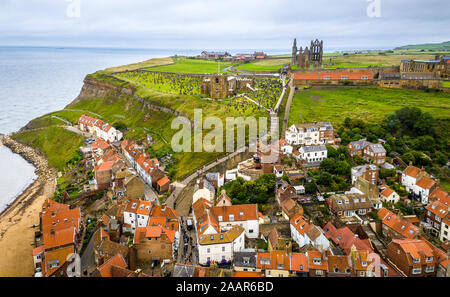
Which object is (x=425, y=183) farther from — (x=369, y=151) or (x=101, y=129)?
(x=101, y=129)

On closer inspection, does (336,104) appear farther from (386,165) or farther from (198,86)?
(198,86)

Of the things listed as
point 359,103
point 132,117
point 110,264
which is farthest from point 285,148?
point 132,117

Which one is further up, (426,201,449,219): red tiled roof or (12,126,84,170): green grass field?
(12,126,84,170): green grass field

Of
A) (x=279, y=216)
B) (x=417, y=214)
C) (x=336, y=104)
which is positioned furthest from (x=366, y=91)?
(x=279, y=216)

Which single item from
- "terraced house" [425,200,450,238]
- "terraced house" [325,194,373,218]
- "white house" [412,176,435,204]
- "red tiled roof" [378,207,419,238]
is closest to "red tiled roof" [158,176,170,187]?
"terraced house" [325,194,373,218]

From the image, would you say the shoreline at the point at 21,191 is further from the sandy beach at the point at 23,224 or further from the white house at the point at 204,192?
the white house at the point at 204,192

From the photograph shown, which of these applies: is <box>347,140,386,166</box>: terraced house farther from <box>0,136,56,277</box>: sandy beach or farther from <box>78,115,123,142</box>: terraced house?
<box>78,115,123,142</box>: terraced house
